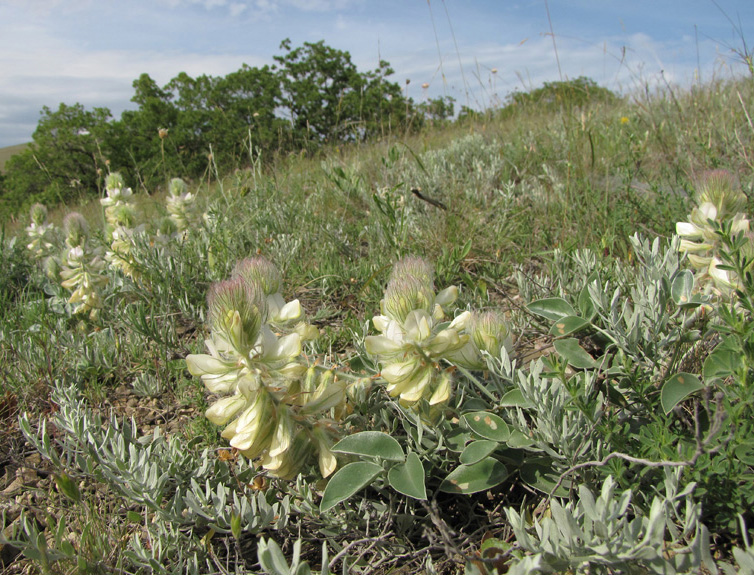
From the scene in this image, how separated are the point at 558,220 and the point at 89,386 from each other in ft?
8.66

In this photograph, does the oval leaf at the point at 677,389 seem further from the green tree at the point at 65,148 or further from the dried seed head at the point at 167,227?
the green tree at the point at 65,148

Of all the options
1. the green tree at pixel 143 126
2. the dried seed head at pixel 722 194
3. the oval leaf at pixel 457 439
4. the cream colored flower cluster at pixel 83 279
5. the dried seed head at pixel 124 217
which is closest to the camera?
the oval leaf at pixel 457 439

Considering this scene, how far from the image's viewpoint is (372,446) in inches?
45.9

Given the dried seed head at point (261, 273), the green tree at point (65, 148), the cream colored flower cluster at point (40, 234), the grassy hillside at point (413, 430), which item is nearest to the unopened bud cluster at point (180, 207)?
the cream colored flower cluster at point (40, 234)

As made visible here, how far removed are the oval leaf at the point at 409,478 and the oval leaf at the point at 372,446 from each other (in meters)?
0.03

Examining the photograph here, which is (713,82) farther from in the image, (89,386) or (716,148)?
(89,386)

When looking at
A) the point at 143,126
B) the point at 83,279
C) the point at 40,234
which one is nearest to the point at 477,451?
the point at 83,279

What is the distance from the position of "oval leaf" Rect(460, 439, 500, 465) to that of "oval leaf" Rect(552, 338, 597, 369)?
0.33 m

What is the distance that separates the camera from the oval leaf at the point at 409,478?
42.3 inches

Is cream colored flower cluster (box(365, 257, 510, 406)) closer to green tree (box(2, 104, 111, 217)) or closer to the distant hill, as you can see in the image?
green tree (box(2, 104, 111, 217))

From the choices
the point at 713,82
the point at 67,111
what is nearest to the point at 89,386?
the point at 713,82

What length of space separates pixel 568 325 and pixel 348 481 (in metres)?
0.76

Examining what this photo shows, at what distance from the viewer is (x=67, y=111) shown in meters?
12.2

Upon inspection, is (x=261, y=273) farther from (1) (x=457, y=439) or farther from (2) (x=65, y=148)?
(2) (x=65, y=148)
